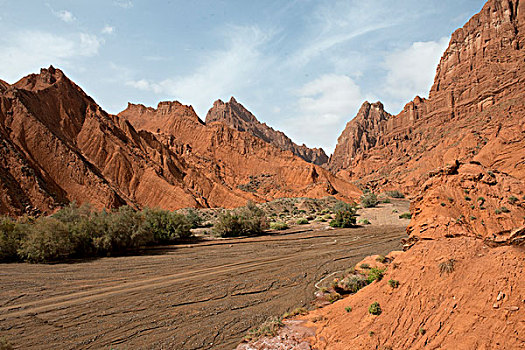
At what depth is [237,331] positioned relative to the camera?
29.4 feet

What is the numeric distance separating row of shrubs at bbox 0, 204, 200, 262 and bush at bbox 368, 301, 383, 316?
18.3 metres

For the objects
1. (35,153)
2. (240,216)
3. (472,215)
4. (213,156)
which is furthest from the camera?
(213,156)

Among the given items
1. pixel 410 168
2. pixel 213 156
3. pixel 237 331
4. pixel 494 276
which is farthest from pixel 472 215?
pixel 410 168

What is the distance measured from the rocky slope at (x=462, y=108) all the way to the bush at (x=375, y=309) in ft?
206

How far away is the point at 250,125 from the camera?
6388 inches

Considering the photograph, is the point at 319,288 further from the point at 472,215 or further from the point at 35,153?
the point at 35,153

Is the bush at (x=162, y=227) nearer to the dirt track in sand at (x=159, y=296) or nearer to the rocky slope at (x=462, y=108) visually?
the dirt track in sand at (x=159, y=296)

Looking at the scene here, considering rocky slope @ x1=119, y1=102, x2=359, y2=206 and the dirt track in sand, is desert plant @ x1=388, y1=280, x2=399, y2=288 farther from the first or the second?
rocky slope @ x1=119, y1=102, x2=359, y2=206

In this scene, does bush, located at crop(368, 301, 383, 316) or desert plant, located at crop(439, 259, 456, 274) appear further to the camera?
bush, located at crop(368, 301, 383, 316)

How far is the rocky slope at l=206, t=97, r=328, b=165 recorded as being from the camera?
149 meters

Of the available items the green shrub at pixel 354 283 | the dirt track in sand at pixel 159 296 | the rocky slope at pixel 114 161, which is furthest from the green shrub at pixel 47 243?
the rocky slope at pixel 114 161

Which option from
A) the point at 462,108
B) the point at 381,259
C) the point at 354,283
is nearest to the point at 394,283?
the point at 354,283

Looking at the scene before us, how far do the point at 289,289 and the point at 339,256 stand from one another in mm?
6989

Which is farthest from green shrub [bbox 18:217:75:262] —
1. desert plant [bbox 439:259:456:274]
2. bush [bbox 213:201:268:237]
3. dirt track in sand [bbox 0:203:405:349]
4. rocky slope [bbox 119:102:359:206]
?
rocky slope [bbox 119:102:359:206]
